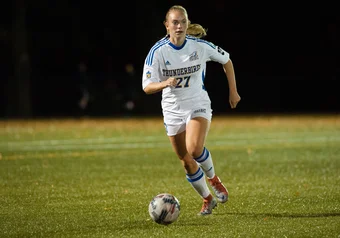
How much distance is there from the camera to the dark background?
118 feet

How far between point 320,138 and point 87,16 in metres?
24.0

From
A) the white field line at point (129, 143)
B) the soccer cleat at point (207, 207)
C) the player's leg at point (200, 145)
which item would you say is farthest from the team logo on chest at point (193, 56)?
the white field line at point (129, 143)

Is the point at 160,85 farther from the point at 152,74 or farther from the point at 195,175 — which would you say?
the point at 195,175

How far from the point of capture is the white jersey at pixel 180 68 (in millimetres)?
8219

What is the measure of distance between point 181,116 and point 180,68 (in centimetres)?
54

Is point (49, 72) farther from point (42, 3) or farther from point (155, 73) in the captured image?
point (155, 73)

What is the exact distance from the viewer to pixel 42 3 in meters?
37.0

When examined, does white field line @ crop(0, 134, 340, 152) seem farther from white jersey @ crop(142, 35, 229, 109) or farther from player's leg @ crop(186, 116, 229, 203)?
white jersey @ crop(142, 35, 229, 109)

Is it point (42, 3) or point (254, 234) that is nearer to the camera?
point (254, 234)

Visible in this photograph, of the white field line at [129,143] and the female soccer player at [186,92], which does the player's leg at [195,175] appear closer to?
the female soccer player at [186,92]

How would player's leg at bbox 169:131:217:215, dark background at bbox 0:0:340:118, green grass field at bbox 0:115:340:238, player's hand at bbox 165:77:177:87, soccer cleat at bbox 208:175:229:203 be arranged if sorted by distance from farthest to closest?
dark background at bbox 0:0:340:118 → soccer cleat at bbox 208:175:229:203 → player's leg at bbox 169:131:217:215 → player's hand at bbox 165:77:177:87 → green grass field at bbox 0:115:340:238

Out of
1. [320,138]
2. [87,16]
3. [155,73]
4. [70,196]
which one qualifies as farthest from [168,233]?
[87,16]

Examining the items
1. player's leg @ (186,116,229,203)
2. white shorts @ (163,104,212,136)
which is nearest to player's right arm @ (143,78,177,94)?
white shorts @ (163,104,212,136)

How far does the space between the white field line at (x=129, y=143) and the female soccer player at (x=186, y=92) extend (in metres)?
8.33
